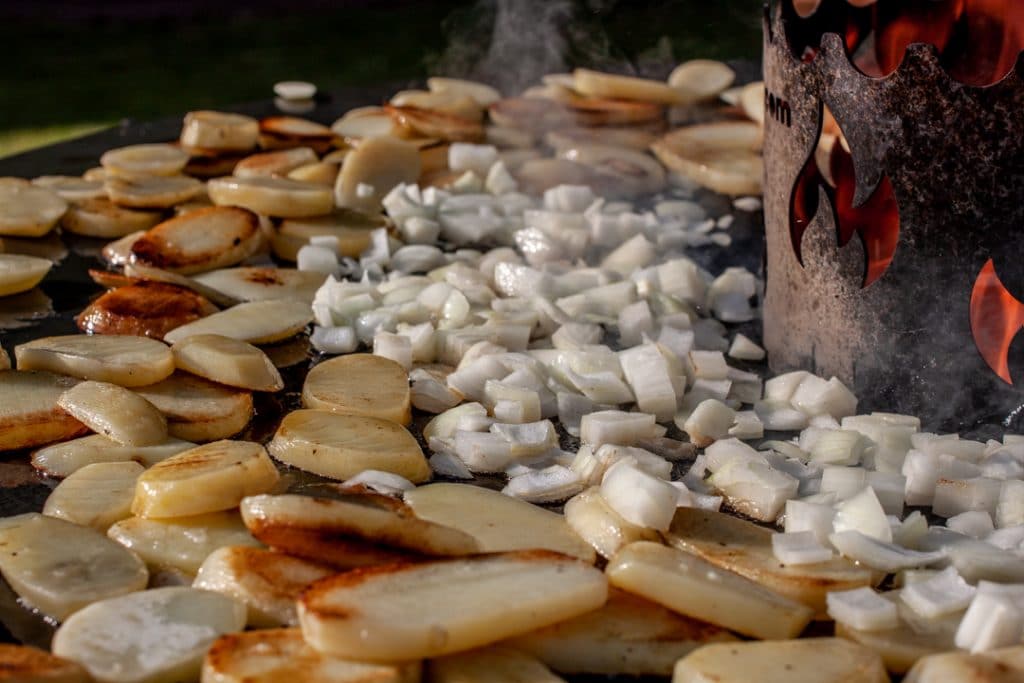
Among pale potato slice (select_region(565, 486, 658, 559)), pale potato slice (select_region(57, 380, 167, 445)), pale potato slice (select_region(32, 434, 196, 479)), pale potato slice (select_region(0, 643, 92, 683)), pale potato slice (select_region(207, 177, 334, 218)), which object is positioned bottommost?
pale potato slice (select_region(32, 434, 196, 479))

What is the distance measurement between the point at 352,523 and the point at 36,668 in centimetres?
26

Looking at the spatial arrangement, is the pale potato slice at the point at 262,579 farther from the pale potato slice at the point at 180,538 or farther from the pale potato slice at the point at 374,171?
the pale potato slice at the point at 374,171

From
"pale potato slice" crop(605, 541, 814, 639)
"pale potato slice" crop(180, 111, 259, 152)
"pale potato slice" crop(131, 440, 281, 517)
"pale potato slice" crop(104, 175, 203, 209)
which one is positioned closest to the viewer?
"pale potato slice" crop(605, 541, 814, 639)

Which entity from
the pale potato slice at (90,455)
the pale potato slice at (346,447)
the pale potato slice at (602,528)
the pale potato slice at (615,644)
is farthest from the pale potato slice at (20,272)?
the pale potato slice at (615,644)

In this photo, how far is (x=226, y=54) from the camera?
5770mm

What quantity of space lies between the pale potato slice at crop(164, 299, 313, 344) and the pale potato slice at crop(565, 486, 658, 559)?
56 cm

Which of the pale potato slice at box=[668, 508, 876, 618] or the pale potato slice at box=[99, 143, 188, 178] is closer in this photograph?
the pale potato slice at box=[668, 508, 876, 618]

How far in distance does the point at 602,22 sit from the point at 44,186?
1144 millimetres

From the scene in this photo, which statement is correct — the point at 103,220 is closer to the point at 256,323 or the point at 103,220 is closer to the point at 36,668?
the point at 256,323

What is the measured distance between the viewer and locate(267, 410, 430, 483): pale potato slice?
4.10 ft

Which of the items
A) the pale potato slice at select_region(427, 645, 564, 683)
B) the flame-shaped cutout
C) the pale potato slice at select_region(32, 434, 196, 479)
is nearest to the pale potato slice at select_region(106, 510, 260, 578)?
the pale potato slice at select_region(32, 434, 196, 479)

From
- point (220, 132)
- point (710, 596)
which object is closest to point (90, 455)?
point (710, 596)

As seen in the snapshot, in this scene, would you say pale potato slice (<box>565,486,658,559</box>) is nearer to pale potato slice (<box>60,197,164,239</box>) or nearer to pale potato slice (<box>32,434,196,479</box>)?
pale potato slice (<box>32,434,196,479</box>)

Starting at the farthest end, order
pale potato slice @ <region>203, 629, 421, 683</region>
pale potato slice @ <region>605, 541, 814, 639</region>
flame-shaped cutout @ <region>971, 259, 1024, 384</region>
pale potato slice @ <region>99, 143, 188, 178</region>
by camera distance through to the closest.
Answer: pale potato slice @ <region>99, 143, 188, 178</region>
flame-shaped cutout @ <region>971, 259, 1024, 384</region>
pale potato slice @ <region>605, 541, 814, 639</region>
pale potato slice @ <region>203, 629, 421, 683</region>
